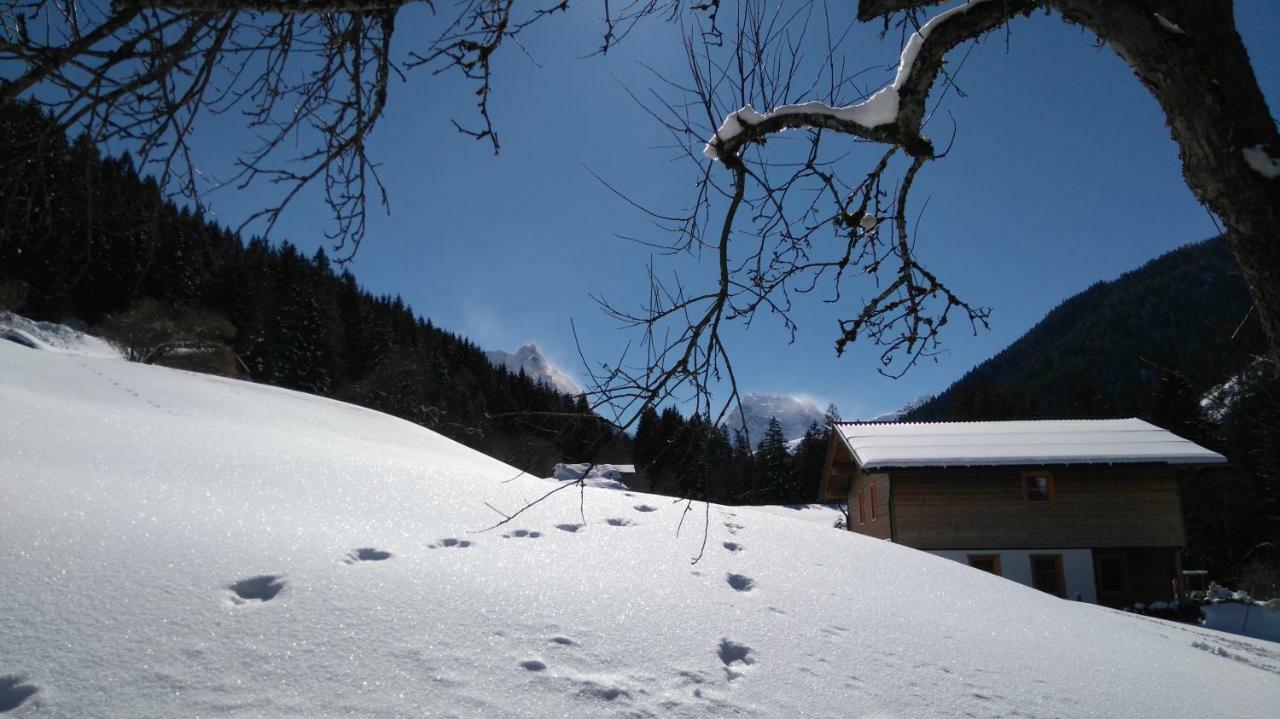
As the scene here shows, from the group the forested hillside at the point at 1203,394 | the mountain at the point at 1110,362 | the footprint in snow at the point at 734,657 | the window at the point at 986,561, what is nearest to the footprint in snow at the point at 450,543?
the footprint in snow at the point at 734,657

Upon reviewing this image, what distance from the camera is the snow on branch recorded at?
2.49 metres

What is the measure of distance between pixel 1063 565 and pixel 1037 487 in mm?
2020

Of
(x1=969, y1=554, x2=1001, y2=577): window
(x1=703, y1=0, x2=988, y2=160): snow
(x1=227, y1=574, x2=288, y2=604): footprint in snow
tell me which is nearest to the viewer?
(x1=703, y1=0, x2=988, y2=160): snow

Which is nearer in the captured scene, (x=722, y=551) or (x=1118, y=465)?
(x=722, y=551)

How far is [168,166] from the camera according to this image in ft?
7.00

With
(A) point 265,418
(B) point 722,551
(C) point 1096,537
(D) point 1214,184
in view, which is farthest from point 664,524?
(C) point 1096,537

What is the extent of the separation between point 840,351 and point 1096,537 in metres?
17.6

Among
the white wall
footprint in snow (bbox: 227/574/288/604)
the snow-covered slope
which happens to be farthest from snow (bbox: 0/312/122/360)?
the white wall

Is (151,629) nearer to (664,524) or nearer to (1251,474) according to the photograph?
(664,524)

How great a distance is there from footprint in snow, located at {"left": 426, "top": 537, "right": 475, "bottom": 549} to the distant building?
14167 mm

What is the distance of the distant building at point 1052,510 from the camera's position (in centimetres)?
1627

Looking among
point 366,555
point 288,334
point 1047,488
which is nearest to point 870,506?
point 1047,488

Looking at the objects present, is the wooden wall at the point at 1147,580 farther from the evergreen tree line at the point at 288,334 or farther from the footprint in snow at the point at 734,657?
the footprint in snow at the point at 734,657

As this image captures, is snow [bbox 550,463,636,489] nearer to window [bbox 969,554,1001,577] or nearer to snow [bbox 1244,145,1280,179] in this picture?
snow [bbox 1244,145,1280,179]
